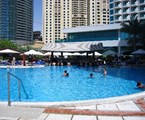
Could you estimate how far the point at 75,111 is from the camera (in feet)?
29.0

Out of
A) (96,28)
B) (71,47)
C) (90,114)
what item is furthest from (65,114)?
(96,28)

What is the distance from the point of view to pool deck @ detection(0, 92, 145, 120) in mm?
8258

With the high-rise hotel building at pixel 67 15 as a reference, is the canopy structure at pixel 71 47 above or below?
below

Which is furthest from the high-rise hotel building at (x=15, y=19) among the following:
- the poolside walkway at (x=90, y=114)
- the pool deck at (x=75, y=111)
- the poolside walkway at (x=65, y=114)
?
the poolside walkway at (x=90, y=114)

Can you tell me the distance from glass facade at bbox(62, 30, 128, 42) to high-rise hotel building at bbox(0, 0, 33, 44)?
164 feet

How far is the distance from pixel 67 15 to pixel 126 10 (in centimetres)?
4991

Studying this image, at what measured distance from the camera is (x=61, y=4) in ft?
429

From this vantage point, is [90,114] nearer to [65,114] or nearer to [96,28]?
[65,114]

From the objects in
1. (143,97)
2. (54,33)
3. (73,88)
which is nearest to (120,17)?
(54,33)

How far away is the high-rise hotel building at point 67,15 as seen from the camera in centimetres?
12575

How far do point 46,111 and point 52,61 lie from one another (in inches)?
1506

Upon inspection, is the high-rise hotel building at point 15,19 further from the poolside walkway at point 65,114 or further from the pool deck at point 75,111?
the poolside walkway at point 65,114

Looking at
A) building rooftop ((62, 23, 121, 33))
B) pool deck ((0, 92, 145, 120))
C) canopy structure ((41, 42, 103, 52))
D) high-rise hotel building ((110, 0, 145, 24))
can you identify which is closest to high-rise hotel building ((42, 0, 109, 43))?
high-rise hotel building ((110, 0, 145, 24))

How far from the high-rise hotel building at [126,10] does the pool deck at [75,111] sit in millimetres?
76351
